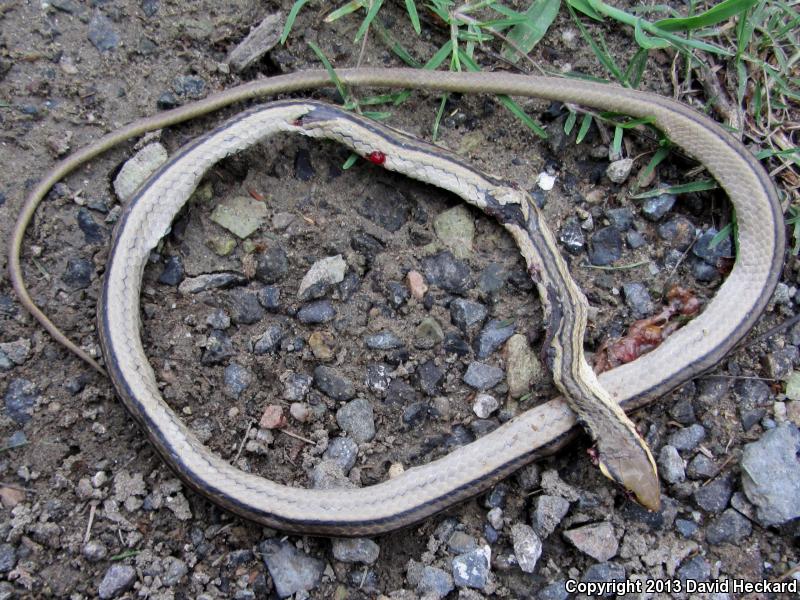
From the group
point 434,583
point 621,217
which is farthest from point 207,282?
point 621,217

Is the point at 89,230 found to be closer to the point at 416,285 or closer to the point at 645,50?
the point at 416,285

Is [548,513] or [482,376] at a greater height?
[482,376]

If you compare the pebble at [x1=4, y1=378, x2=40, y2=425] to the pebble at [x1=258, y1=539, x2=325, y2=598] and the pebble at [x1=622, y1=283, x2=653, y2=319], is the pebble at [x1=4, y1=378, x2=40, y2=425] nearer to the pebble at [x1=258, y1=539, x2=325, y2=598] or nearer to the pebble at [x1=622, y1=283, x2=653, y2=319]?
the pebble at [x1=258, y1=539, x2=325, y2=598]

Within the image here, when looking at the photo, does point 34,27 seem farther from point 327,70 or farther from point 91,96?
point 327,70

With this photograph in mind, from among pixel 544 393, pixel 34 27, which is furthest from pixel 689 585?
pixel 34 27

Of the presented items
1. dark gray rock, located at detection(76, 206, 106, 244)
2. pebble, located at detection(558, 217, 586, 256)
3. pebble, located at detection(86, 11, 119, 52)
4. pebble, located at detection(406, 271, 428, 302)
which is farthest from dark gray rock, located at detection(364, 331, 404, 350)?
pebble, located at detection(86, 11, 119, 52)

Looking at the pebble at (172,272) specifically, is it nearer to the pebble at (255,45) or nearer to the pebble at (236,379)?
the pebble at (236,379)
